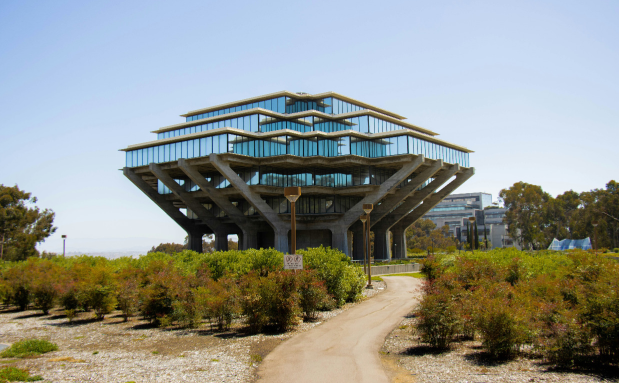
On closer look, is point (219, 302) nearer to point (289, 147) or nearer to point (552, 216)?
point (289, 147)

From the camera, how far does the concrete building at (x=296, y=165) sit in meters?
57.6

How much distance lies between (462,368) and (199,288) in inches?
413

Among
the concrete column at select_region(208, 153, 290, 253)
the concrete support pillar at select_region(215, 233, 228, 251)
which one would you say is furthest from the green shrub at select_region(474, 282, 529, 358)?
the concrete support pillar at select_region(215, 233, 228, 251)

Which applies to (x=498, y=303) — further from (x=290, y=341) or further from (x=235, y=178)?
(x=235, y=178)

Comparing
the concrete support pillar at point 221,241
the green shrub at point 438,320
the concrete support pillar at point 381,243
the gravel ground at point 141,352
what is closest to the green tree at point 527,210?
the concrete support pillar at point 381,243

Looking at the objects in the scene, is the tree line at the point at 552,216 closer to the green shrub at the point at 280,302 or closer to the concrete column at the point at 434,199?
the concrete column at the point at 434,199

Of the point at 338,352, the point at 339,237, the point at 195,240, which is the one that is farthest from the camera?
the point at 195,240

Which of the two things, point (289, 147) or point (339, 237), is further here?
point (339, 237)

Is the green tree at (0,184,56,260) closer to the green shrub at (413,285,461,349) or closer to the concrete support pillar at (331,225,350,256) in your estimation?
the concrete support pillar at (331,225,350,256)

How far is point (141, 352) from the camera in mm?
14312

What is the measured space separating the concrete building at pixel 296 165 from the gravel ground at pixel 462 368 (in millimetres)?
44266

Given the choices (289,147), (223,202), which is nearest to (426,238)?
(289,147)

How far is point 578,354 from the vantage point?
10773 millimetres

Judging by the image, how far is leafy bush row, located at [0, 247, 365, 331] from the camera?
1672 cm
